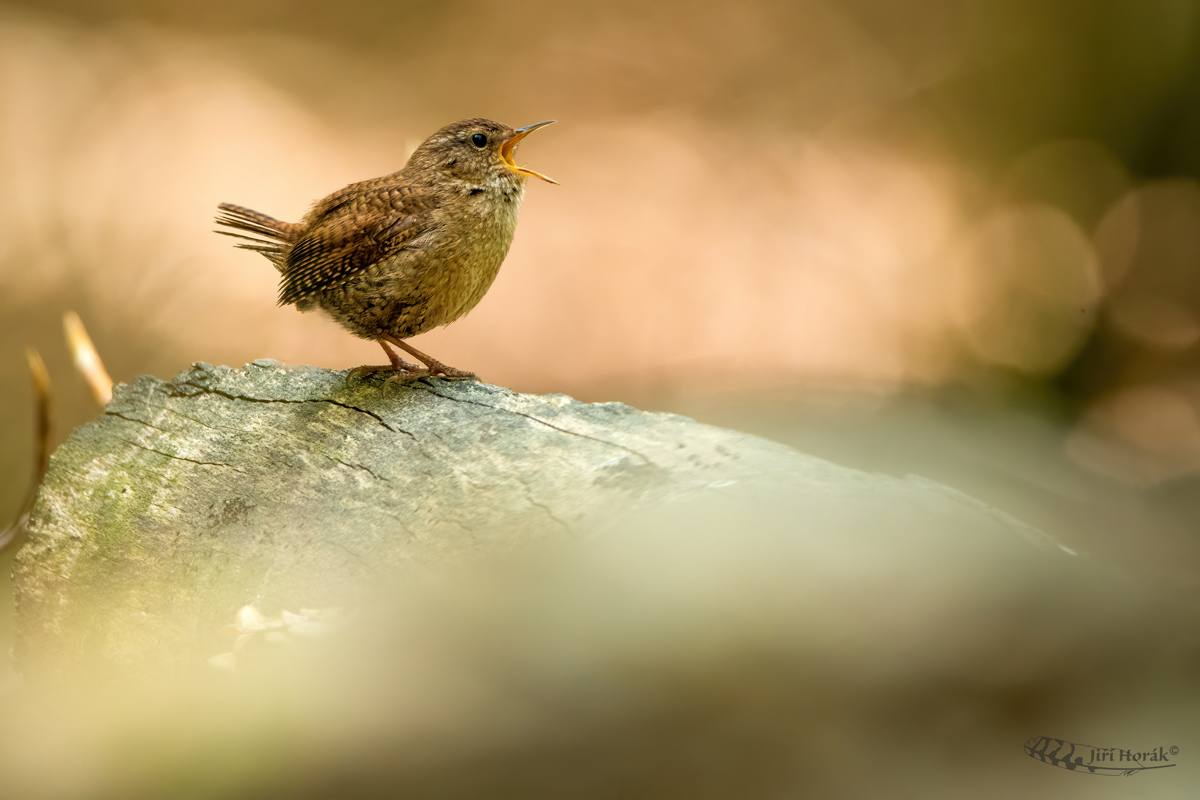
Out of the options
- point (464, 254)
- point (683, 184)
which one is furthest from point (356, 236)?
point (683, 184)

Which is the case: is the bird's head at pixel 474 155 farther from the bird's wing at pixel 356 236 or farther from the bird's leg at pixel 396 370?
the bird's leg at pixel 396 370

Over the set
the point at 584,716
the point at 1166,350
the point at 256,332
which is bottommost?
the point at 584,716

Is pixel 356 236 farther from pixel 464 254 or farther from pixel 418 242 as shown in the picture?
pixel 464 254

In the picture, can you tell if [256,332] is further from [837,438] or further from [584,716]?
[584,716]

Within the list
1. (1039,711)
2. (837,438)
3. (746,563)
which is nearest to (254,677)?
(746,563)

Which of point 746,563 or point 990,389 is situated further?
point 990,389

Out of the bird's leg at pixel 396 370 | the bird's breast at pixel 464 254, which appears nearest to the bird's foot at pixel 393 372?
the bird's leg at pixel 396 370
